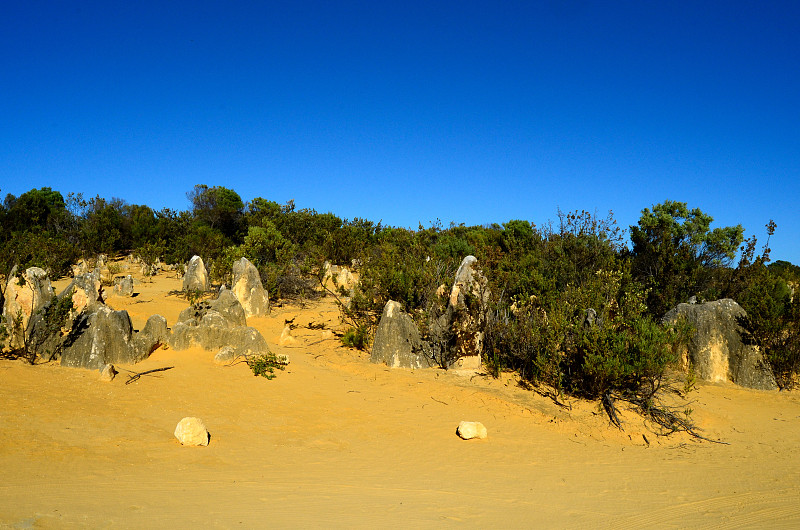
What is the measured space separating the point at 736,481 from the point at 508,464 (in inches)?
97.8

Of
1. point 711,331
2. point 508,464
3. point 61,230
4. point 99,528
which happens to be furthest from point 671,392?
point 61,230

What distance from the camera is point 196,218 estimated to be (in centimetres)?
3269

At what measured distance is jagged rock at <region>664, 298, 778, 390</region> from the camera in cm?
911

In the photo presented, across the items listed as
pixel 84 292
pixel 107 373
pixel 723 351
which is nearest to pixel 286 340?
pixel 84 292

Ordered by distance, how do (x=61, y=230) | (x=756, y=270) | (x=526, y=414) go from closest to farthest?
(x=526, y=414)
(x=756, y=270)
(x=61, y=230)

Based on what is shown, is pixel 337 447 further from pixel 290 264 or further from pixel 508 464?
pixel 290 264

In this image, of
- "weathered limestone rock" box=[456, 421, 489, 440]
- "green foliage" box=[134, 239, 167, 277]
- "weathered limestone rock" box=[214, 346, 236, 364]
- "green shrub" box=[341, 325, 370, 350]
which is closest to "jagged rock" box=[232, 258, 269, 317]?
"green shrub" box=[341, 325, 370, 350]

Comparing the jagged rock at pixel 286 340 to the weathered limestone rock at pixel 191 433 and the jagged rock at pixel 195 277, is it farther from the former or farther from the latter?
the jagged rock at pixel 195 277

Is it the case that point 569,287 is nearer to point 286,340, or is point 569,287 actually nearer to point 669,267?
point 669,267

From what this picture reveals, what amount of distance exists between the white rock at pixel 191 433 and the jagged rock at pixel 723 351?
9.03 metres

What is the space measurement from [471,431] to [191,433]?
3.48 metres

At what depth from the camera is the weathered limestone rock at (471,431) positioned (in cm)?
637

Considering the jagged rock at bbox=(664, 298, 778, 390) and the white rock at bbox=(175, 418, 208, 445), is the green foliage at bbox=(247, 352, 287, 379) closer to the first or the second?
the white rock at bbox=(175, 418, 208, 445)

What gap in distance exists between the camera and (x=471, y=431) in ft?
21.0
